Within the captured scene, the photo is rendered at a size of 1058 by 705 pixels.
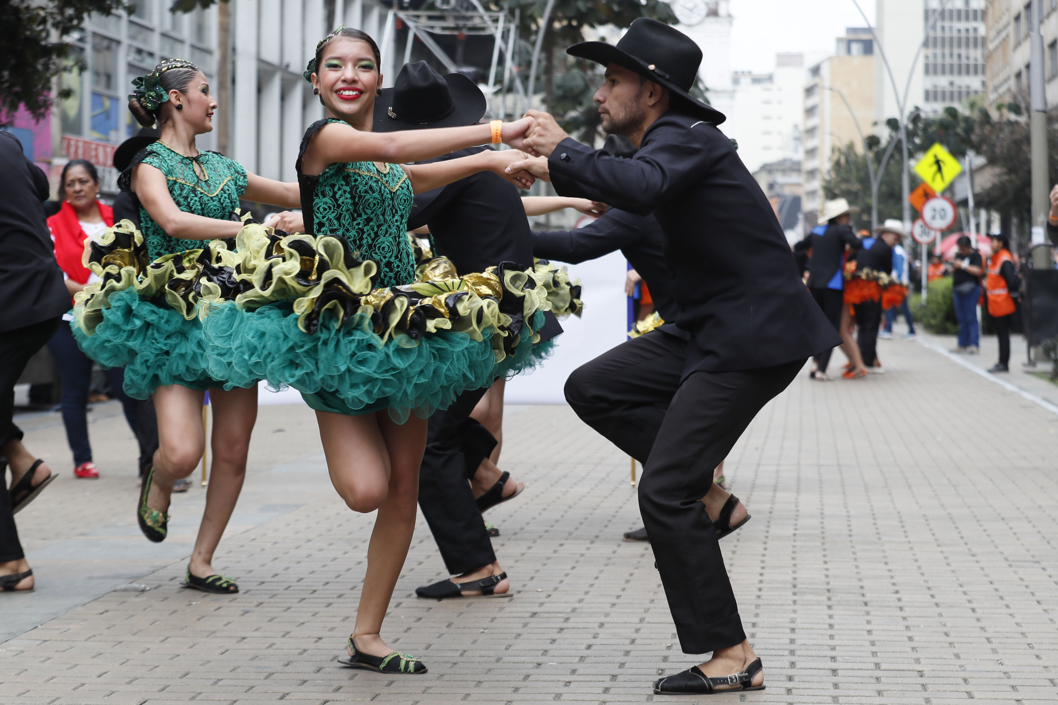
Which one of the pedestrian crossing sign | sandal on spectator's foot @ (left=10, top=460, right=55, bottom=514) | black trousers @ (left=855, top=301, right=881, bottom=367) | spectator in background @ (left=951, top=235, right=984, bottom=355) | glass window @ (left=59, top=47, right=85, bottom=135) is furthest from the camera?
the pedestrian crossing sign

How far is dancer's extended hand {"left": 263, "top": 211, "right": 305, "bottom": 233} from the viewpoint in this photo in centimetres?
476

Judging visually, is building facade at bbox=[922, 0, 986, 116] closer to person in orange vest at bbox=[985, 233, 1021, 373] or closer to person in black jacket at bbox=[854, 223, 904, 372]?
person in orange vest at bbox=[985, 233, 1021, 373]

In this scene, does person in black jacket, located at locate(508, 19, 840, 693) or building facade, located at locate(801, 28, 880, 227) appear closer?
person in black jacket, located at locate(508, 19, 840, 693)

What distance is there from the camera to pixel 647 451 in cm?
543

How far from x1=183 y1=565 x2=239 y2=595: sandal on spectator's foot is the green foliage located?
26680 mm

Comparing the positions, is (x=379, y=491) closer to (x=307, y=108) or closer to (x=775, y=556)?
(x=775, y=556)

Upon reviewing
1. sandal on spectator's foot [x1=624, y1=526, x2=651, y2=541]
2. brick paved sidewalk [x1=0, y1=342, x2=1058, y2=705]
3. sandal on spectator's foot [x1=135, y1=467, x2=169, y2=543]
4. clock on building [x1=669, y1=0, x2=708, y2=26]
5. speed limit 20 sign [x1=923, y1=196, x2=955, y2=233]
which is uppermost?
clock on building [x1=669, y1=0, x2=708, y2=26]

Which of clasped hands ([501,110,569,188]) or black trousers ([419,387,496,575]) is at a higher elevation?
clasped hands ([501,110,569,188])

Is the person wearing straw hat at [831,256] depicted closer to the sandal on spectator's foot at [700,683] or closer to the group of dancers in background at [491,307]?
the group of dancers in background at [491,307]

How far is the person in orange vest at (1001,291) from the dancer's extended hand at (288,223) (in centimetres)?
1629

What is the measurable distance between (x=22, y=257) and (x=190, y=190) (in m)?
0.90

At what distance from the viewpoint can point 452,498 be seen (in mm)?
5680

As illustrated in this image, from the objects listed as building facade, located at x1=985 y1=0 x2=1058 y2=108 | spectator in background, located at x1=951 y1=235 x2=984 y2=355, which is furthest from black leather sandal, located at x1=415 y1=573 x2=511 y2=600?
building facade, located at x1=985 y1=0 x2=1058 y2=108

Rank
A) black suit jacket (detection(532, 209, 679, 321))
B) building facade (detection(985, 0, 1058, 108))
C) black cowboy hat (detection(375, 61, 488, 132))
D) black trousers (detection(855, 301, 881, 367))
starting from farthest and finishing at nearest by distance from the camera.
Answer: building facade (detection(985, 0, 1058, 108)) < black trousers (detection(855, 301, 881, 367)) < black suit jacket (detection(532, 209, 679, 321)) < black cowboy hat (detection(375, 61, 488, 132))
